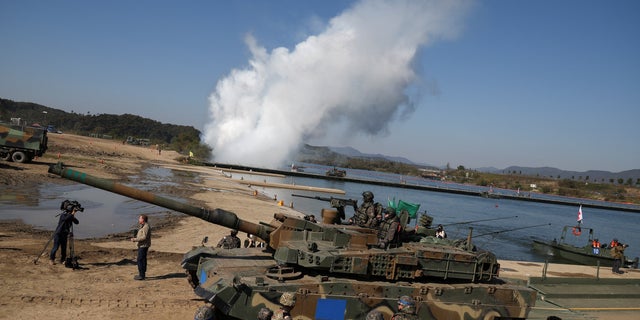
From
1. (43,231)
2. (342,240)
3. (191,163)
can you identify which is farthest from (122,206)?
(191,163)

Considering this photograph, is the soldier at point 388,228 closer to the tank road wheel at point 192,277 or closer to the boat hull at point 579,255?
the tank road wheel at point 192,277

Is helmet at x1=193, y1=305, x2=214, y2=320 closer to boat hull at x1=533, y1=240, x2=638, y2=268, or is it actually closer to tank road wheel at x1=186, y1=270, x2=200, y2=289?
tank road wheel at x1=186, y1=270, x2=200, y2=289

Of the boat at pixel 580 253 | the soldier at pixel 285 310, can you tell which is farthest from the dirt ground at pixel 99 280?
the boat at pixel 580 253

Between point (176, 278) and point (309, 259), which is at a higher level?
point (309, 259)

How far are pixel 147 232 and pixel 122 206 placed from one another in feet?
45.7

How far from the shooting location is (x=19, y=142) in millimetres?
32500

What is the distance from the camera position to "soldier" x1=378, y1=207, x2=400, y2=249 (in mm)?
9930

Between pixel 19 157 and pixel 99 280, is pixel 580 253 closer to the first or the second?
pixel 99 280

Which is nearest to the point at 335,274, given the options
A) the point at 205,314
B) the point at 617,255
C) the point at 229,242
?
the point at 205,314

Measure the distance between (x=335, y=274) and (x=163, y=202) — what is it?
12.0ft

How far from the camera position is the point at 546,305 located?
13.1m

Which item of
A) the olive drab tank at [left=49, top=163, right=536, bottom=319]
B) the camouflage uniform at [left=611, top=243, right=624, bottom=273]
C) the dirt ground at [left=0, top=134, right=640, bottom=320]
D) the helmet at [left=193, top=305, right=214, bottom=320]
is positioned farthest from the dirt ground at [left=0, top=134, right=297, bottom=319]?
the camouflage uniform at [left=611, top=243, right=624, bottom=273]

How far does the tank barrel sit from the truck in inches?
1074

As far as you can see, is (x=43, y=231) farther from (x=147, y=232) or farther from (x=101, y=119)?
(x=101, y=119)
